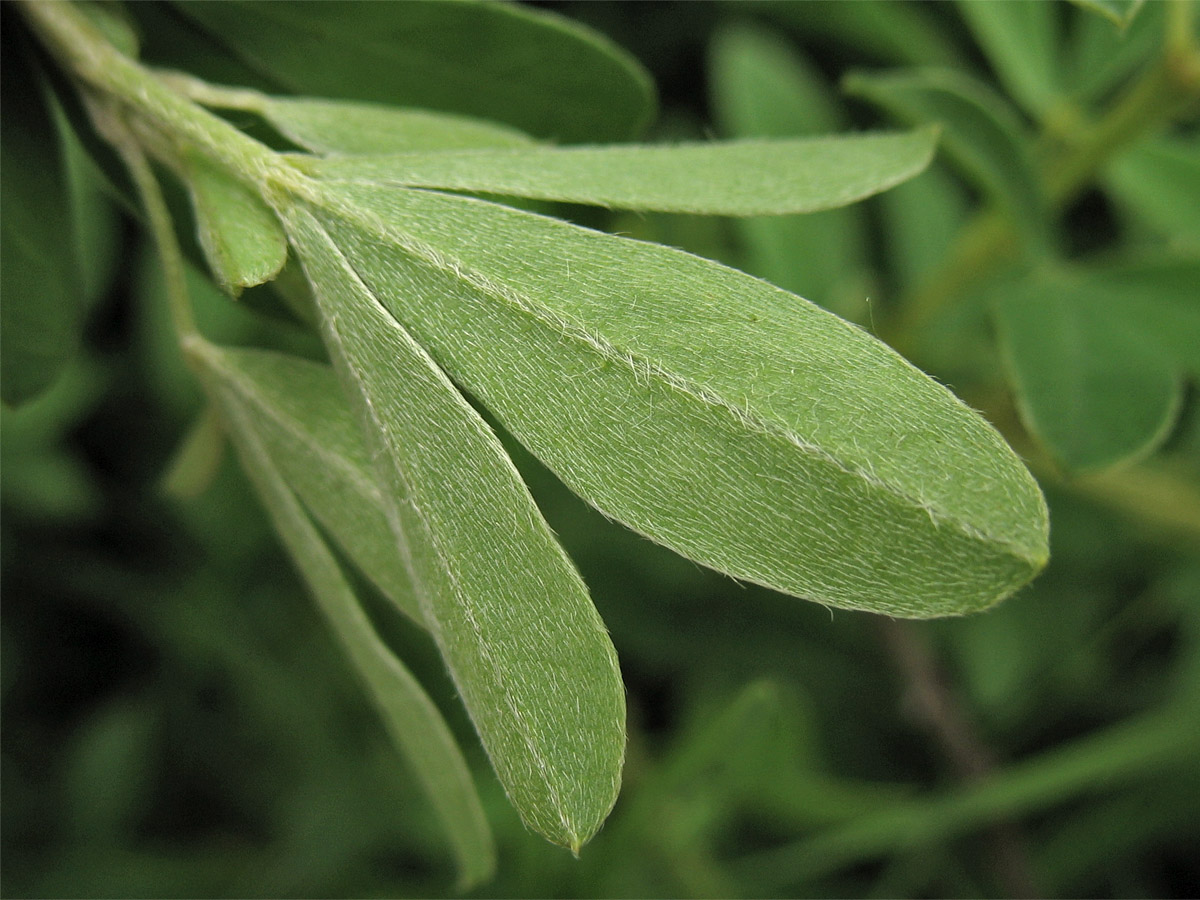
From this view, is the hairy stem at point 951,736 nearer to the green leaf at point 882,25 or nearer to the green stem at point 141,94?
the green leaf at point 882,25

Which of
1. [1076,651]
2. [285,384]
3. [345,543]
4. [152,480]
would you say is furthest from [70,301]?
[1076,651]

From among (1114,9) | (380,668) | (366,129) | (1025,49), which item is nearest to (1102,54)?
(1025,49)

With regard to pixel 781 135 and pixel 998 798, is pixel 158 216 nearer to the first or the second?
pixel 781 135

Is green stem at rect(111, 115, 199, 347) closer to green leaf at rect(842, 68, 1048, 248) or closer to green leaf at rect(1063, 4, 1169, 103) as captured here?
green leaf at rect(842, 68, 1048, 248)

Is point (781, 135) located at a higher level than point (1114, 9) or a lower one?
lower

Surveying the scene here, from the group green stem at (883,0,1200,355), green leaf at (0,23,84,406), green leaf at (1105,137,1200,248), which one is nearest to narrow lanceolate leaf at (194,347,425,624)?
green leaf at (0,23,84,406)

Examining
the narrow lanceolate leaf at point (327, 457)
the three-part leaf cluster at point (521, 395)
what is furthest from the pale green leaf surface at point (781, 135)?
the narrow lanceolate leaf at point (327, 457)
